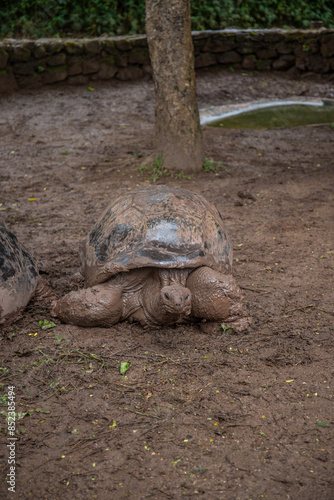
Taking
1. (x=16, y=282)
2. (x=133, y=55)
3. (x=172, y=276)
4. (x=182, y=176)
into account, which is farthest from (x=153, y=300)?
(x=133, y=55)

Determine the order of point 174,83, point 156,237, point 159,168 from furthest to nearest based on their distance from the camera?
point 159,168, point 174,83, point 156,237

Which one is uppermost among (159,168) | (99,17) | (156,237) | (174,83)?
(99,17)

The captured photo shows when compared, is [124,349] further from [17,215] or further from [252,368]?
[17,215]

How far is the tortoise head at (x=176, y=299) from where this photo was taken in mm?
3232

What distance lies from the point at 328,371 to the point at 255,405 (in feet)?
1.91

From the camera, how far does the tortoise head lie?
323cm

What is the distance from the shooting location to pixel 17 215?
18.8 feet

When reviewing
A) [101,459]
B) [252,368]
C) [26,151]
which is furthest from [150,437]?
[26,151]

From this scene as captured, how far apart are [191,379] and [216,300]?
637 millimetres

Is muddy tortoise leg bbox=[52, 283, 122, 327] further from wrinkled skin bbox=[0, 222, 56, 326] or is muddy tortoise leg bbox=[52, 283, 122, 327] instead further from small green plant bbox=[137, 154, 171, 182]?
small green plant bbox=[137, 154, 171, 182]

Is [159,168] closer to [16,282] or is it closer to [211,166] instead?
[211,166]

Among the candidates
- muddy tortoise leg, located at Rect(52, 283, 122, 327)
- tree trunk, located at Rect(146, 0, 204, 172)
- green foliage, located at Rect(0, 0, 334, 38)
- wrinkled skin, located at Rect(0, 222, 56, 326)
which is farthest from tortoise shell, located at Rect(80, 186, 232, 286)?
green foliage, located at Rect(0, 0, 334, 38)

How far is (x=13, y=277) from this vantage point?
3.64 meters

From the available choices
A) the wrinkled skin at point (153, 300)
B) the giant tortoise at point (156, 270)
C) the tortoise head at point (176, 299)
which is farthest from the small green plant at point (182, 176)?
the tortoise head at point (176, 299)
